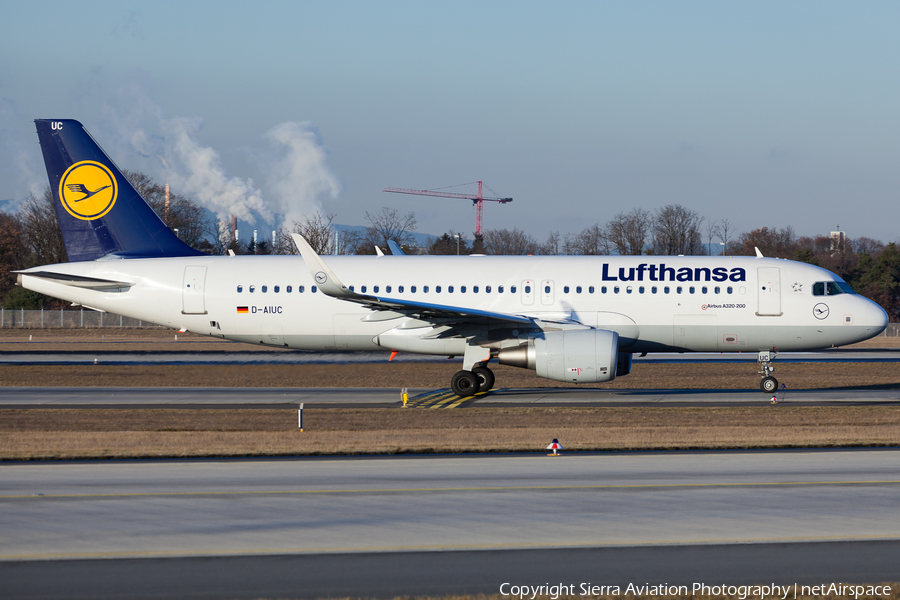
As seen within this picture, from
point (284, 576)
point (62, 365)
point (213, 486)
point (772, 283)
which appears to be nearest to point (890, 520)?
point (284, 576)

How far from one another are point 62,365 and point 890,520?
3416 centimetres

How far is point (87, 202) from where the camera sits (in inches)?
1179

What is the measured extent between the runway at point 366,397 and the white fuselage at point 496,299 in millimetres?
1665

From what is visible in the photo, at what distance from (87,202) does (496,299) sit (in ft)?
49.6

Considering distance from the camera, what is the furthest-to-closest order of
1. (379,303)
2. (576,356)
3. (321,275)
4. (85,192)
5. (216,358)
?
(216,358), (85,192), (379,303), (576,356), (321,275)

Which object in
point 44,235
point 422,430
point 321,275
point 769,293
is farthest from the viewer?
point 44,235

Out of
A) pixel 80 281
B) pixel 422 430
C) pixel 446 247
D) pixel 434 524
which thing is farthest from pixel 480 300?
pixel 446 247

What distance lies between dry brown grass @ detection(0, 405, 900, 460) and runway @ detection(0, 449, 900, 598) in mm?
1430

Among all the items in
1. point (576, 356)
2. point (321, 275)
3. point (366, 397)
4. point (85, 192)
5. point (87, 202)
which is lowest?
point (366, 397)

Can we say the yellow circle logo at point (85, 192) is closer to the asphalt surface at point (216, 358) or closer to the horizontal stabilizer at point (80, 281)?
the horizontal stabilizer at point (80, 281)

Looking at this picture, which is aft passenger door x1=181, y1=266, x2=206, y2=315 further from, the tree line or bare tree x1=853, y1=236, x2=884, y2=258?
bare tree x1=853, y1=236, x2=884, y2=258

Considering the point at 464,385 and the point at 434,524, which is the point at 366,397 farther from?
the point at 434,524

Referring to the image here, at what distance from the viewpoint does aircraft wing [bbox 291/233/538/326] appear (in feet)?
80.5

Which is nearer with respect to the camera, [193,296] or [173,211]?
[193,296]
